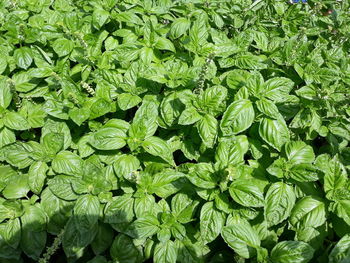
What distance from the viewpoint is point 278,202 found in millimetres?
1953

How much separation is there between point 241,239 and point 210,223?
0.19m

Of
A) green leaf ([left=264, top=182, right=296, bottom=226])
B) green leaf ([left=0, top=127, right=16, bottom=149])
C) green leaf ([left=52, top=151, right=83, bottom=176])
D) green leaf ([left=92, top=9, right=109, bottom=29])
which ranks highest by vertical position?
green leaf ([left=92, top=9, right=109, bottom=29])

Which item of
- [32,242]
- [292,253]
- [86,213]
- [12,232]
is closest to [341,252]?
[292,253]

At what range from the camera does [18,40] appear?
268 centimetres

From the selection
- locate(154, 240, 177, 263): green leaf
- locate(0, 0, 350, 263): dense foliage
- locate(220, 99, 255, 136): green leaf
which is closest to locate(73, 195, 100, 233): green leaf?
locate(0, 0, 350, 263): dense foliage

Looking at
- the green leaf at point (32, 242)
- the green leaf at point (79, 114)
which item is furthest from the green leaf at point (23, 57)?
the green leaf at point (32, 242)

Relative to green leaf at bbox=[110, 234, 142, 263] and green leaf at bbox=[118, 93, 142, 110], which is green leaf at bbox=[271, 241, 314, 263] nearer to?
green leaf at bbox=[110, 234, 142, 263]

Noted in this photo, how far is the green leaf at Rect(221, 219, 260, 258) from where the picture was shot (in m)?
1.84

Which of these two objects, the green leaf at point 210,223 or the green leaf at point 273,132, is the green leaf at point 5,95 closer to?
the green leaf at point 210,223

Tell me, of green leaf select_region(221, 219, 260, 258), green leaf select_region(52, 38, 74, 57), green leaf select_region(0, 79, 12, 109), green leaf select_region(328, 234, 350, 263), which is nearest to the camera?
green leaf select_region(328, 234, 350, 263)

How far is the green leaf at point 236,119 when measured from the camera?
6.70ft

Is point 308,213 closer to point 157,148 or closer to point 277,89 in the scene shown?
point 277,89

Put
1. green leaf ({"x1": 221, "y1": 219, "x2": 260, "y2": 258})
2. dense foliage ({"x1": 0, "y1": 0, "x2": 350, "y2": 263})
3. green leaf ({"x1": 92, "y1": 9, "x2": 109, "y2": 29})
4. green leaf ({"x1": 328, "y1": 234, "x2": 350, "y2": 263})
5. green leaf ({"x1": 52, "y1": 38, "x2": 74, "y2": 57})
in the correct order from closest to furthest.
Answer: green leaf ({"x1": 328, "y1": 234, "x2": 350, "y2": 263}), green leaf ({"x1": 221, "y1": 219, "x2": 260, "y2": 258}), dense foliage ({"x1": 0, "y1": 0, "x2": 350, "y2": 263}), green leaf ({"x1": 52, "y1": 38, "x2": 74, "y2": 57}), green leaf ({"x1": 92, "y1": 9, "x2": 109, "y2": 29})

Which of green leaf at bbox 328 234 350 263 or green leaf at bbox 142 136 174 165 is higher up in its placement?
green leaf at bbox 142 136 174 165
